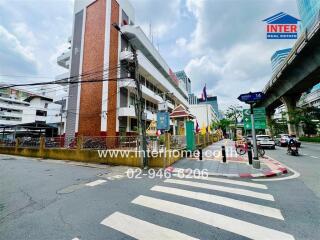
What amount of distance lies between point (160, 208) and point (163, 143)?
5.92 metres

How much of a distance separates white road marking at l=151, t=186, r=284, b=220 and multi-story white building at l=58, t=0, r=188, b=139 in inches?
597

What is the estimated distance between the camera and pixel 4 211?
4.51m

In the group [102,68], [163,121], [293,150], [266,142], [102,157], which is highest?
[102,68]

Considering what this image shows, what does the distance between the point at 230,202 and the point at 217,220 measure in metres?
1.15

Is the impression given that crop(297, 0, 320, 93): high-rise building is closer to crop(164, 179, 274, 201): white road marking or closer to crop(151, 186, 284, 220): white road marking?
crop(164, 179, 274, 201): white road marking

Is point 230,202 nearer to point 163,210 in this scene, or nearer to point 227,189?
point 227,189

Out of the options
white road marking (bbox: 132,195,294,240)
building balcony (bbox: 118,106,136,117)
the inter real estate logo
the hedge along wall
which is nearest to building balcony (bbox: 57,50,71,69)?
building balcony (bbox: 118,106,136,117)

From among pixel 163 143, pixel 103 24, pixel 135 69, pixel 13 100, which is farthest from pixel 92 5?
pixel 13 100

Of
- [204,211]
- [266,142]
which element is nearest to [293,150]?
[266,142]

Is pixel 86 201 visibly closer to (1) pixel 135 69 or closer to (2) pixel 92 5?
(1) pixel 135 69

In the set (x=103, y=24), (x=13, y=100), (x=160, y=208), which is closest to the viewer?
(x=160, y=208)

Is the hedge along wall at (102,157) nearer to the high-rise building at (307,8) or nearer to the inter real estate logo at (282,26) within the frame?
the inter real estate logo at (282,26)

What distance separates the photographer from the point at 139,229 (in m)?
3.42

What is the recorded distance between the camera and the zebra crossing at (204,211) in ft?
10.7
